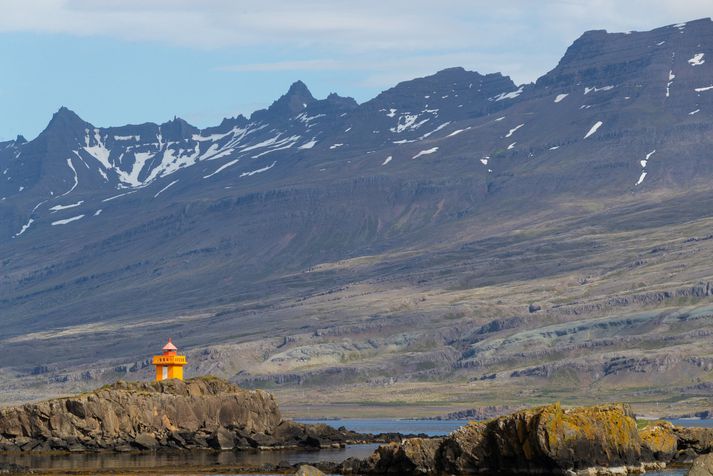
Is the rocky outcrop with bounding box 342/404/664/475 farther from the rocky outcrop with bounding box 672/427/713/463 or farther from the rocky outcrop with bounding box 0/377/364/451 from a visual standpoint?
the rocky outcrop with bounding box 0/377/364/451

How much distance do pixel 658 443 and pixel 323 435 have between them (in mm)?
49058

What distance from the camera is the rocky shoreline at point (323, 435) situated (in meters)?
88.4

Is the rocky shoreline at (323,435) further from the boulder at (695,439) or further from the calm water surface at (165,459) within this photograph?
the calm water surface at (165,459)

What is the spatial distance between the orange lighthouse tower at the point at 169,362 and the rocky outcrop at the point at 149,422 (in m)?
6.87

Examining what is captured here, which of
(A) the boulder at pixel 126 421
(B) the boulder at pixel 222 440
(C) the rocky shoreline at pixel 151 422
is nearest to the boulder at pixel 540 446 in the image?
(B) the boulder at pixel 222 440

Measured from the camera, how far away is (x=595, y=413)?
89.1m

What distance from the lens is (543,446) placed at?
8756 centimetres

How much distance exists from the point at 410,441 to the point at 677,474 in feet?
52.5

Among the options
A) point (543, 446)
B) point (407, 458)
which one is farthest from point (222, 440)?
point (543, 446)

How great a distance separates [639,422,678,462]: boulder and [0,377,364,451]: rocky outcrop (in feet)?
137

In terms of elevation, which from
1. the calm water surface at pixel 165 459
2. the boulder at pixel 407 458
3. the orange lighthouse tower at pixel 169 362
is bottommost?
the calm water surface at pixel 165 459

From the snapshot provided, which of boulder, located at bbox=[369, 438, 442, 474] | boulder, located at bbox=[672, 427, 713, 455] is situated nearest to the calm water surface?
boulder, located at bbox=[369, 438, 442, 474]

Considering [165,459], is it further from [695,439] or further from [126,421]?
[695,439]

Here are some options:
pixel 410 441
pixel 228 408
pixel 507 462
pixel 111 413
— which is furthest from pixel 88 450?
pixel 507 462
